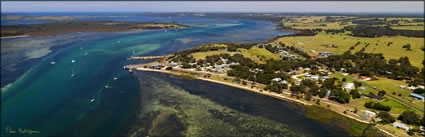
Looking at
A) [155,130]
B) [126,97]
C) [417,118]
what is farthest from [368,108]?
[126,97]

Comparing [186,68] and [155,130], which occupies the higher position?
[186,68]

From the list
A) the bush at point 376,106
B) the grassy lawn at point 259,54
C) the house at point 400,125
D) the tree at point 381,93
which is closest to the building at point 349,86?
the tree at point 381,93

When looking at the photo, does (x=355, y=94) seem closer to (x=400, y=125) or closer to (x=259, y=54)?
(x=400, y=125)

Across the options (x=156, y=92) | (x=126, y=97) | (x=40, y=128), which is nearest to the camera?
(x=40, y=128)

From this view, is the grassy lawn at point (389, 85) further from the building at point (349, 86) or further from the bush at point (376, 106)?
the bush at point (376, 106)

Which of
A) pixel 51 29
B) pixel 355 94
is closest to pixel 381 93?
pixel 355 94

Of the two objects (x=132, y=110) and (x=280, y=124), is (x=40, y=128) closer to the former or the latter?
(x=132, y=110)
